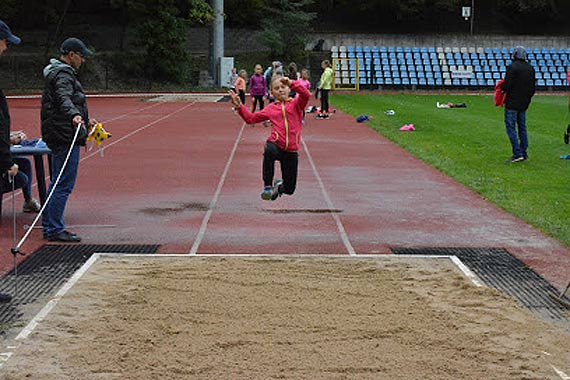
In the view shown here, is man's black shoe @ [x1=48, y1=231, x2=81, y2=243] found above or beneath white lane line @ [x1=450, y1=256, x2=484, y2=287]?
beneath

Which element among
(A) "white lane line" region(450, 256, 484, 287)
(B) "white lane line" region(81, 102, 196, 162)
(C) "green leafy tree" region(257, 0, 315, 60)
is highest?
(C) "green leafy tree" region(257, 0, 315, 60)

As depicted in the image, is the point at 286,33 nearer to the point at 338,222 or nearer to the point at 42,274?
the point at 338,222

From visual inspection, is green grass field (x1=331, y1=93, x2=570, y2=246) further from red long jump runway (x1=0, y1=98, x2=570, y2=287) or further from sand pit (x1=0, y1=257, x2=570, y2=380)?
sand pit (x1=0, y1=257, x2=570, y2=380)

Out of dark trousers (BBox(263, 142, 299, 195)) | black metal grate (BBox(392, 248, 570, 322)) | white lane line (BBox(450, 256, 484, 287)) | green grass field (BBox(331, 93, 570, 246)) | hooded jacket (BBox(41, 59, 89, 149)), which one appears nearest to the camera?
black metal grate (BBox(392, 248, 570, 322))

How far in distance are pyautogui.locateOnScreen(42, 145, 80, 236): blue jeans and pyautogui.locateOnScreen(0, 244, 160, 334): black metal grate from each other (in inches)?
12.2

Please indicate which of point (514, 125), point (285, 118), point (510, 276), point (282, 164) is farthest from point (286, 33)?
point (510, 276)

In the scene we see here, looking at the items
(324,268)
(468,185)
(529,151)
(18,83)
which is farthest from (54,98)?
(18,83)

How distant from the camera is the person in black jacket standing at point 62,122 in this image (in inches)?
383

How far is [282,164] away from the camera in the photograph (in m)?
10.4

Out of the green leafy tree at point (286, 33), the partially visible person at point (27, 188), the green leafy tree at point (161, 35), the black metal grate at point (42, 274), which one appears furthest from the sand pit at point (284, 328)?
the green leafy tree at point (286, 33)

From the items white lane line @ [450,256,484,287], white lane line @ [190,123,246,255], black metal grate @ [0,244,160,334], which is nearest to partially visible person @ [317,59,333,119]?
white lane line @ [190,123,246,255]

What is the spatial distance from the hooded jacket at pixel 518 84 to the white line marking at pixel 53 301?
35.3ft

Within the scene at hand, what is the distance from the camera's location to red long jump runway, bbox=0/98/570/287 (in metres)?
10.1

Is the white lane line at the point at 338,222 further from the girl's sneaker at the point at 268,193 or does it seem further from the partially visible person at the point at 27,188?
the partially visible person at the point at 27,188
